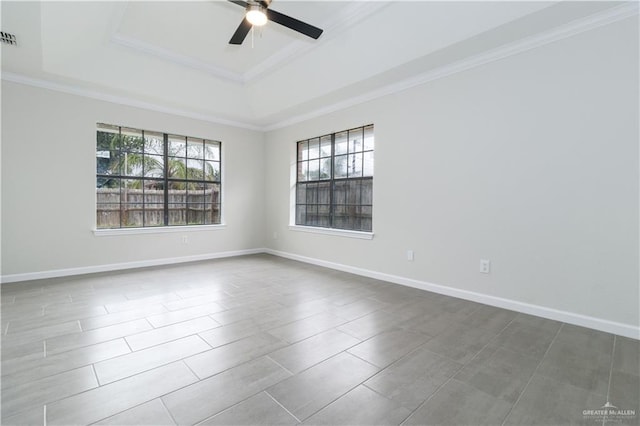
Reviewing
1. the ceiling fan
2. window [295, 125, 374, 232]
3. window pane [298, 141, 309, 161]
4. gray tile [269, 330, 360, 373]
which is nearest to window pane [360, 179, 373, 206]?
window [295, 125, 374, 232]

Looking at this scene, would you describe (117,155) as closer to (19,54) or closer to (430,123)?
(19,54)

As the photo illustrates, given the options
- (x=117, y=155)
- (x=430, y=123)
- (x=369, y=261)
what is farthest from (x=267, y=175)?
(x=430, y=123)

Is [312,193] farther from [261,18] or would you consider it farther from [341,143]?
[261,18]

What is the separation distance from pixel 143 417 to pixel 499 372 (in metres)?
2.04

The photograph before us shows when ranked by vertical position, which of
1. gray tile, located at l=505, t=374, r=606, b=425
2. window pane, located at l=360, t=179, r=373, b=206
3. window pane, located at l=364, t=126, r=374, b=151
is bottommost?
gray tile, located at l=505, t=374, r=606, b=425

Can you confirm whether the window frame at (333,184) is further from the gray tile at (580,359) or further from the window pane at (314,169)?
the gray tile at (580,359)

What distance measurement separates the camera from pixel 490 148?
3.14 metres

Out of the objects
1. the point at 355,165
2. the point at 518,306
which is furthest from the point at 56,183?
the point at 518,306

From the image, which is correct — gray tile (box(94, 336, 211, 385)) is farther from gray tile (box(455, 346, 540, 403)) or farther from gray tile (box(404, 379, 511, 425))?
gray tile (box(455, 346, 540, 403))

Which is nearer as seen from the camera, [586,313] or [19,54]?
[586,313]

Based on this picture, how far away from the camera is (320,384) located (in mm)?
1779

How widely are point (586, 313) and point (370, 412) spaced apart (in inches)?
90.6

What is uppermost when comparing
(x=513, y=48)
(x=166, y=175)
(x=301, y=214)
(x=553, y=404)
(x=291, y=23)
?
(x=291, y=23)

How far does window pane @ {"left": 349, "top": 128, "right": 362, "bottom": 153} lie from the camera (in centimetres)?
456
